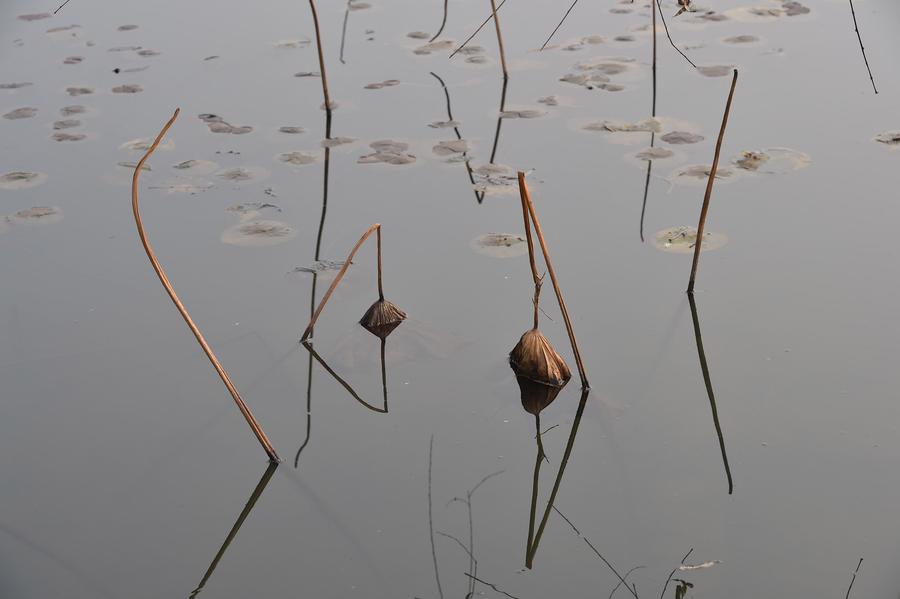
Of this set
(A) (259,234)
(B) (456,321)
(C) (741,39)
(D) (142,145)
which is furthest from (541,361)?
(C) (741,39)

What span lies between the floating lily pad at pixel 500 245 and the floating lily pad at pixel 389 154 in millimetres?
556

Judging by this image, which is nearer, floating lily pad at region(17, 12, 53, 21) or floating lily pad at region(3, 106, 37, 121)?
floating lily pad at region(3, 106, 37, 121)

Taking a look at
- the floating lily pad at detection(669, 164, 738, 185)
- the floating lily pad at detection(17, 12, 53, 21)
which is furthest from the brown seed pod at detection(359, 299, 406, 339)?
the floating lily pad at detection(17, 12, 53, 21)

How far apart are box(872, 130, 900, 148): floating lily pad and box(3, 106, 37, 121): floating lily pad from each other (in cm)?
283

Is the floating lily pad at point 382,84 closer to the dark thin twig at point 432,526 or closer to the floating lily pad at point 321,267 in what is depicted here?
the floating lily pad at point 321,267

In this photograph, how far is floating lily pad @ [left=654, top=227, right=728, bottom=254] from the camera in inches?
93.4

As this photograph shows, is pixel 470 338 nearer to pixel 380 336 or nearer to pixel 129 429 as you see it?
pixel 380 336

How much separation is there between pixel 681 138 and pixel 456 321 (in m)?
1.13

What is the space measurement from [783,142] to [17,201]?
2.31 metres

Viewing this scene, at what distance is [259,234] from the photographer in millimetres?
2559

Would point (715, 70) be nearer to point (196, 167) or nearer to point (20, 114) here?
point (196, 167)

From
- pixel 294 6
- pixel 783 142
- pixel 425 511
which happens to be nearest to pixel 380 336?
pixel 425 511

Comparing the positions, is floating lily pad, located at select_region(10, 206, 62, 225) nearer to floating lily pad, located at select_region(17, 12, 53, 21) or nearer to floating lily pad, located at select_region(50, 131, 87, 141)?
floating lily pad, located at select_region(50, 131, 87, 141)

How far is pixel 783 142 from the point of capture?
2861 millimetres
